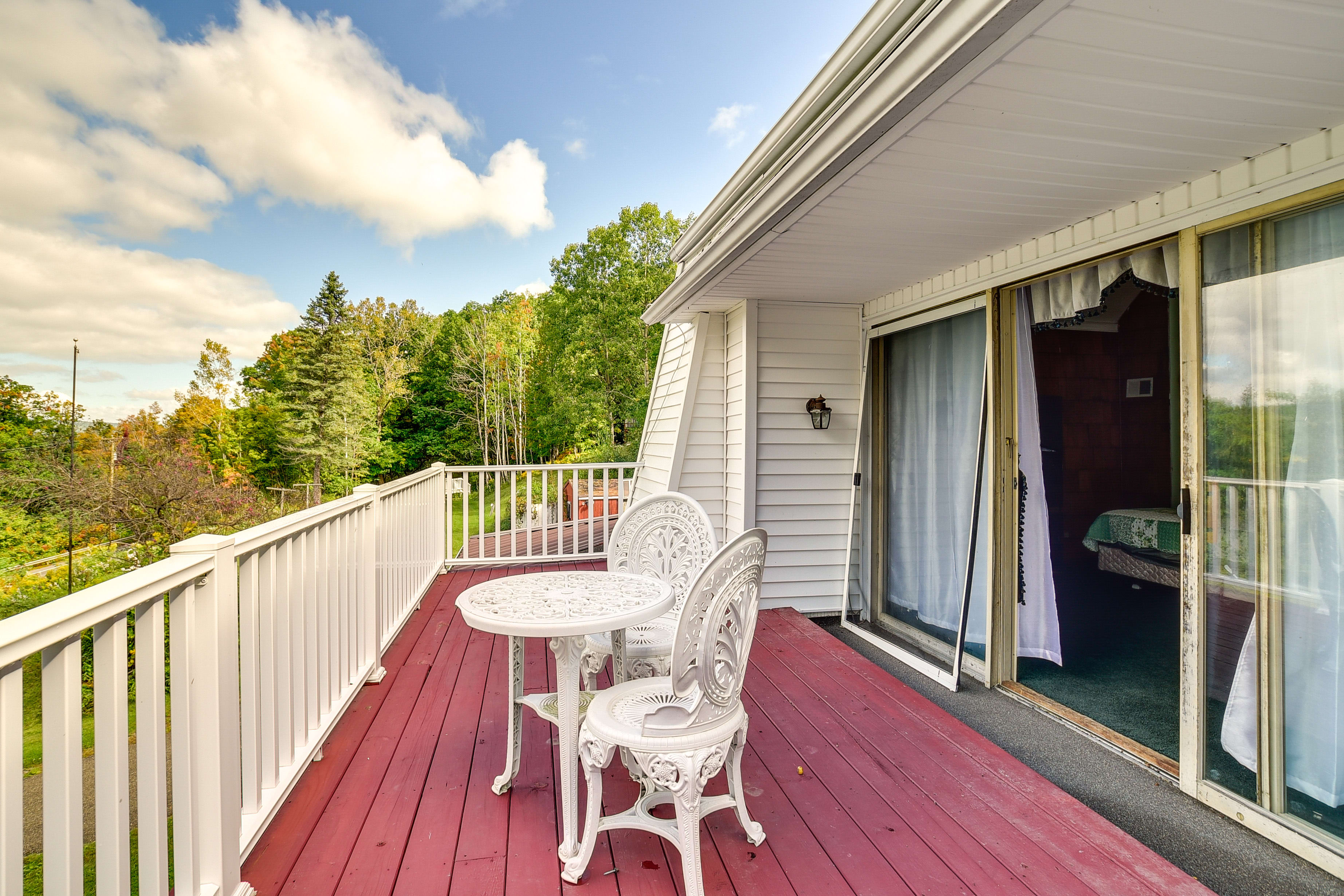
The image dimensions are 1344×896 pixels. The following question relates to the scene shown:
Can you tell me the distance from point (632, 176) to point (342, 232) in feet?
58.1

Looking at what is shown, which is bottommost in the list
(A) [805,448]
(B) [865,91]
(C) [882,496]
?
(C) [882,496]

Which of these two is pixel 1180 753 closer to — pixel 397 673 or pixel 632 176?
pixel 397 673

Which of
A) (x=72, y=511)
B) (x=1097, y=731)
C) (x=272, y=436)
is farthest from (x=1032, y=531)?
(x=272, y=436)

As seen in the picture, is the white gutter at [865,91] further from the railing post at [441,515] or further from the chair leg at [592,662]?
Answer: the railing post at [441,515]

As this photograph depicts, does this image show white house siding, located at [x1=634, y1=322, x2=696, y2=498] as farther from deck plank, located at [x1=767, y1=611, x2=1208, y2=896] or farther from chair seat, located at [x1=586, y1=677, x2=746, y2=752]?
chair seat, located at [x1=586, y1=677, x2=746, y2=752]

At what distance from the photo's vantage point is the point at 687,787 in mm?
1674

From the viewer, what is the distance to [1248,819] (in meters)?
2.14

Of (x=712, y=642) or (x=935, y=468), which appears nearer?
(x=712, y=642)

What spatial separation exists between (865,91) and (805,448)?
3.10 m

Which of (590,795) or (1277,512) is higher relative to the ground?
(1277,512)

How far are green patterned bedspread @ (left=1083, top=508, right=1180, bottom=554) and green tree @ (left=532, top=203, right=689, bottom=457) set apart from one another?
13642 millimetres

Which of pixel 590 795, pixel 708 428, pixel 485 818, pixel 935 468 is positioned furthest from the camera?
pixel 708 428

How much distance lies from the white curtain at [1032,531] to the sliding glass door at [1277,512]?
3.48 feet

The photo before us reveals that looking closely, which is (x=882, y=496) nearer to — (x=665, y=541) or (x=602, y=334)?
(x=665, y=541)
